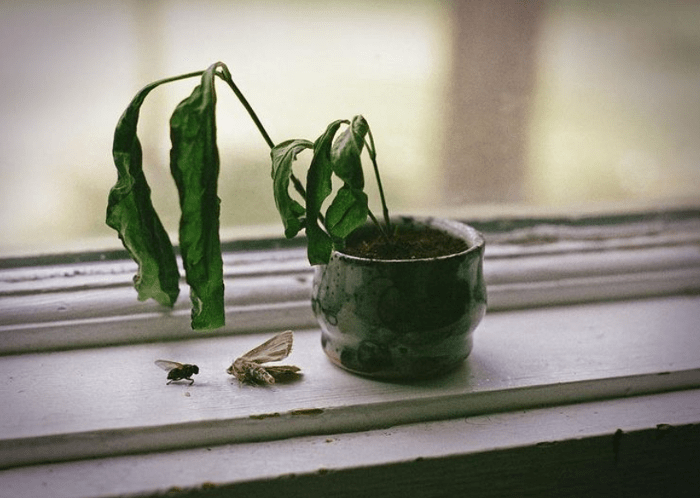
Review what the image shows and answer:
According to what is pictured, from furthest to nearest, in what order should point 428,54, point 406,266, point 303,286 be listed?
point 428,54
point 303,286
point 406,266

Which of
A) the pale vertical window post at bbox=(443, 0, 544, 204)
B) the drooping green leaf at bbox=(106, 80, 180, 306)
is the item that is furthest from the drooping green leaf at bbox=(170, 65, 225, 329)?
the pale vertical window post at bbox=(443, 0, 544, 204)

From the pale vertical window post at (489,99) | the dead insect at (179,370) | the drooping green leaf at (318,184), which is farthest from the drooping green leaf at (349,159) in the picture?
the pale vertical window post at (489,99)

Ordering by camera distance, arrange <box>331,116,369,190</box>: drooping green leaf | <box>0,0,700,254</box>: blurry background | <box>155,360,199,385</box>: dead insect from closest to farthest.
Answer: <box>331,116,369,190</box>: drooping green leaf < <box>155,360,199,385</box>: dead insect < <box>0,0,700,254</box>: blurry background

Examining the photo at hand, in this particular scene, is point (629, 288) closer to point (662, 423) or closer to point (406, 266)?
point (662, 423)

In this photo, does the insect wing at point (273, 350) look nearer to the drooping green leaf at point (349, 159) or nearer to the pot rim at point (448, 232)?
the pot rim at point (448, 232)

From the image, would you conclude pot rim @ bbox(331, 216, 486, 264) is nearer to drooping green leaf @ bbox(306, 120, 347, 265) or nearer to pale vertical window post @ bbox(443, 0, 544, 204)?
drooping green leaf @ bbox(306, 120, 347, 265)

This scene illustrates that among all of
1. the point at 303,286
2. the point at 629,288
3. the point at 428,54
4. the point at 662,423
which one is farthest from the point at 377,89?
the point at 662,423
